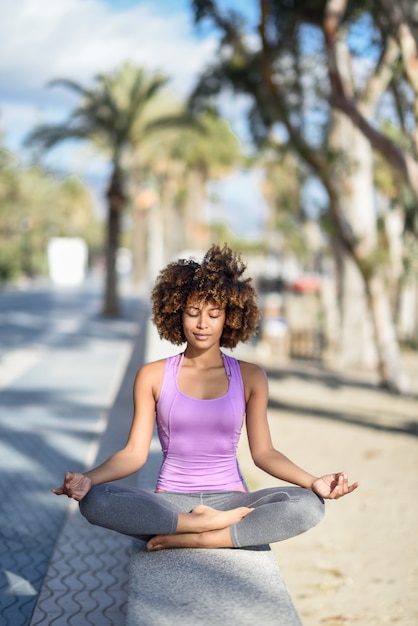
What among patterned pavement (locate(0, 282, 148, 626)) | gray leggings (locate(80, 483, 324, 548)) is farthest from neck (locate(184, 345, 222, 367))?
patterned pavement (locate(0, 282, 148, 626))

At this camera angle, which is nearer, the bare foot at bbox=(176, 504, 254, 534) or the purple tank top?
the bare foot at bbox=(176, 504, 254, 534)

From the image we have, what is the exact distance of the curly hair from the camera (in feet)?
11.9

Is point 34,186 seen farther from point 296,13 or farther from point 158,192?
point 296,13

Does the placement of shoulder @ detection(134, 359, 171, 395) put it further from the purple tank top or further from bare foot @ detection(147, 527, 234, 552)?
bare foot @ detection(147, 527, 234, 552)

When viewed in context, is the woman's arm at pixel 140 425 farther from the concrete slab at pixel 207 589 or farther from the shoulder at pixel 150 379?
the concrete slab at pixel 207 589

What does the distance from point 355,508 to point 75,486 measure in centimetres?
408

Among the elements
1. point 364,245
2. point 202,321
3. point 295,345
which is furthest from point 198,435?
point 295,345

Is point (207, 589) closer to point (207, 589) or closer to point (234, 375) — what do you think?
point (207, 589)

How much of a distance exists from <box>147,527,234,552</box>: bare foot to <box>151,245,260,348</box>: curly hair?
81cm

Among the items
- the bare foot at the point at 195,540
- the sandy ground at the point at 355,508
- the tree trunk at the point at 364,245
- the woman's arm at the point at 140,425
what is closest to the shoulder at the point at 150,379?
the woman's arm at the point at 140,425

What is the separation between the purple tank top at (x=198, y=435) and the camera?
139 inches

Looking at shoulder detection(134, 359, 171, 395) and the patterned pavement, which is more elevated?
shoulder detection(134, 359, 171, 395)

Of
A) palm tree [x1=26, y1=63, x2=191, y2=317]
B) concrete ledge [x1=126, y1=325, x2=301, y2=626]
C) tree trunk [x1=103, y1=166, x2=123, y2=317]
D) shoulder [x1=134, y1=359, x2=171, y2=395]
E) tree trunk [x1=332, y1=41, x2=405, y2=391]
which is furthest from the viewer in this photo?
tree trunk [x1=103, y1=166, x2=123, y2=317]

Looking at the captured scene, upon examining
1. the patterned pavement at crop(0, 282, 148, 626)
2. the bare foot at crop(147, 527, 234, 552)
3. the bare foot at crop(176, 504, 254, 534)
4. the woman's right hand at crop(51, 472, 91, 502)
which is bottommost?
the patterned pavement at crop(0, 282, 148, 626)
